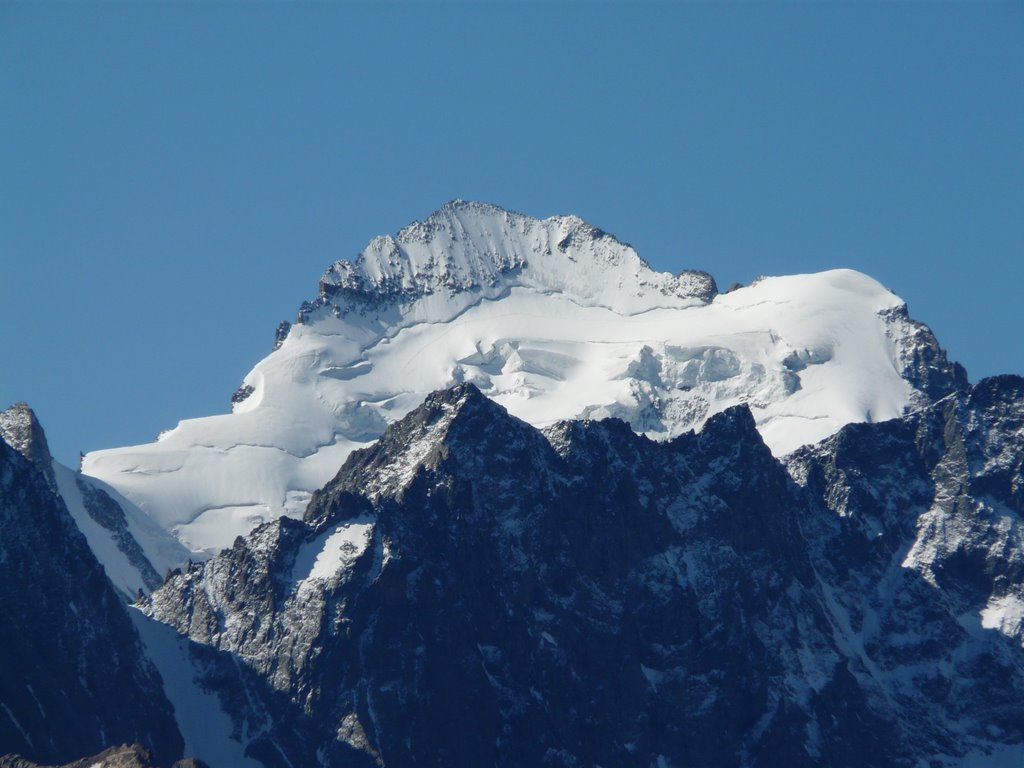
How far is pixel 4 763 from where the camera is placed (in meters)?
179

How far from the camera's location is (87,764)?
175m

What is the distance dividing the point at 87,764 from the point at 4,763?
677 cm

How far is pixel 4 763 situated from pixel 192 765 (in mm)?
11782

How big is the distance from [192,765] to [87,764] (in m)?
5.78

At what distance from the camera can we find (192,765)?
175m
